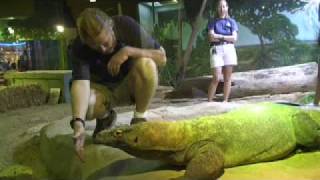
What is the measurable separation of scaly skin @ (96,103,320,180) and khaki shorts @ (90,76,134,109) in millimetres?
171

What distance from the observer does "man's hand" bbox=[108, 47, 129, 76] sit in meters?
1.72

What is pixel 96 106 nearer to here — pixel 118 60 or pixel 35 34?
pixel 118 60

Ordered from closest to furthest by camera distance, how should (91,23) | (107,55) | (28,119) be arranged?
(91,23) → (107,55) → (28,119)

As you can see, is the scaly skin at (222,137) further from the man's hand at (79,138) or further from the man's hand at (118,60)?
the man's hand at (118,60)

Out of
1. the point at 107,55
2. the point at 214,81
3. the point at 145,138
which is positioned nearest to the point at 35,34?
the point at 107,55

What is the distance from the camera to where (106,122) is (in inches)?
73.4

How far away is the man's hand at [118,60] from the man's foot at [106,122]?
0.54ft

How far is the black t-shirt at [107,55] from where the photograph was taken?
5.52 ft

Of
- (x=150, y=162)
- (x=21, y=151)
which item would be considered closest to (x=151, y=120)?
(x=150, y=162)

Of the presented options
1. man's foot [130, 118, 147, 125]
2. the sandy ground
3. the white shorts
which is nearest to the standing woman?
the white shorts

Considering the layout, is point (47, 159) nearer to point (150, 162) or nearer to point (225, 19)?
point (150, 162)

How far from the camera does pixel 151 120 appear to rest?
69.6 inches

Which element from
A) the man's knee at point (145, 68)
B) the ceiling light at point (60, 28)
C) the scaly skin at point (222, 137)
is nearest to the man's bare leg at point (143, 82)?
the man's knee at point (145, 68)

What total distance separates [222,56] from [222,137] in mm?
249
